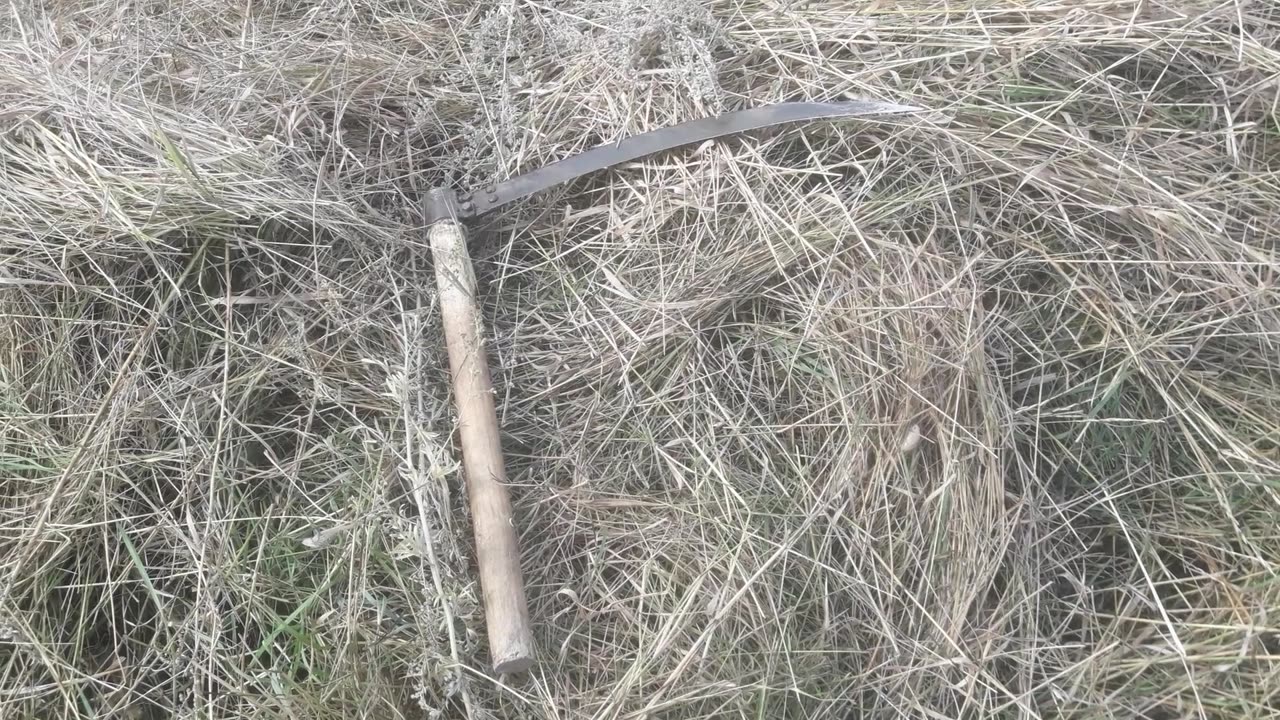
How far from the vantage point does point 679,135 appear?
1.63 metres

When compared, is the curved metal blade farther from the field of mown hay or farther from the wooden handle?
the wooden handle

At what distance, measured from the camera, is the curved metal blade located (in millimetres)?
1606

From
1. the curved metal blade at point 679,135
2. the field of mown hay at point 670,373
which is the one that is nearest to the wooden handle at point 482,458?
the field of mown hay at point 670,373

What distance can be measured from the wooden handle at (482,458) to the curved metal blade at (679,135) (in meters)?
0.18

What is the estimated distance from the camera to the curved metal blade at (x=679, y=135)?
63.2 inches

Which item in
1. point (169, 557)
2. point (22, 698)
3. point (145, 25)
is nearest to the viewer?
point (22, 698)

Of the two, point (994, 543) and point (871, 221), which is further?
point (871, 221)

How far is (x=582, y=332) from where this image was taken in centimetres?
158

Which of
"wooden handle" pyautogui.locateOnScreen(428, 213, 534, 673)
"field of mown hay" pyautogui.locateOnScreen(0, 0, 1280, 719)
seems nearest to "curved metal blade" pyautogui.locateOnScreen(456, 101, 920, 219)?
"field of mown hay" pyautogui.locateOnScreen(0, 0, 1280, 719)

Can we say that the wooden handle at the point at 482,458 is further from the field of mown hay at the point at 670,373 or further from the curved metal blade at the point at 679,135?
the curved metal blade at the point at 679,135

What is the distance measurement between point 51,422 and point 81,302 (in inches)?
9.3

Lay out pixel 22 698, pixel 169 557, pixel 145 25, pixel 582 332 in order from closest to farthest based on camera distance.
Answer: pixel 22 698 < pixel 169 557 < pixel 582 332 < pixel 145 25

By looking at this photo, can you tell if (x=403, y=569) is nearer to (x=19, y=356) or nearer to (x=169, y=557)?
(x=169, y=557)

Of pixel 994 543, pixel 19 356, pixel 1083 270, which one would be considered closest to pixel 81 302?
pixel 19 356
